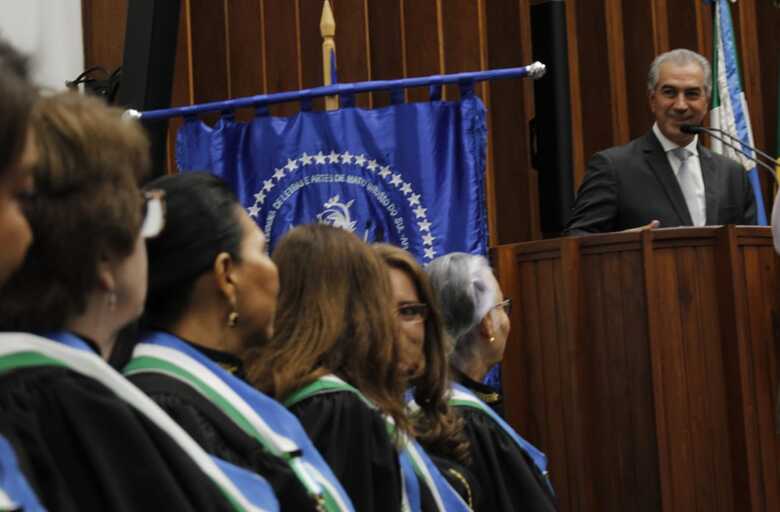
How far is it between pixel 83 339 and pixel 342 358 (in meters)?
1.00

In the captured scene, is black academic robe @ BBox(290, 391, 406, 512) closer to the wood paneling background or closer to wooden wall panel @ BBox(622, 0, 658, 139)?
the wood paneling background

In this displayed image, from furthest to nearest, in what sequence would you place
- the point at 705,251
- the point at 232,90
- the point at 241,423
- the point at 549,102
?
the point at 232,90 → the point at 549,102 → the point at 705,251 → the point at 241,423

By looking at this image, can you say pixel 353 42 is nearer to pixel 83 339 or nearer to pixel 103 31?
pixel 103 31


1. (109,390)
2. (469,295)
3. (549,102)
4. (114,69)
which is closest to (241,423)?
(109,390)

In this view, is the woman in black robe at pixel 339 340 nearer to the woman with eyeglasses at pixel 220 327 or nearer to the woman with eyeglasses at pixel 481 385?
the woman with eyeglasses at pixel 220 327

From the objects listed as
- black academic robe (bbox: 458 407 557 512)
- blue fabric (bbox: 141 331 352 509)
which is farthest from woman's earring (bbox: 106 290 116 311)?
black academic robe (bbox: 458 407 557 512)

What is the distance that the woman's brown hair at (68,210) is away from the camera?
144 centimetres

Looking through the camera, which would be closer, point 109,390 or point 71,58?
point 109,390

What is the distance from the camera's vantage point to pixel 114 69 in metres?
5.86

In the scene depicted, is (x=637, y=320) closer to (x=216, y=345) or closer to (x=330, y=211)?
(x=330, y=211)

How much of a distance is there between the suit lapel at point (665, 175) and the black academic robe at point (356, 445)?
2531mm

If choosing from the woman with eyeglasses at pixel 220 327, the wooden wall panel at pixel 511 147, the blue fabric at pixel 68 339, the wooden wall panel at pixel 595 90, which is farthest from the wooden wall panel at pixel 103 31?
the blue fabric at pixel 68 339

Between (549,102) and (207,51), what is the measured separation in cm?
174

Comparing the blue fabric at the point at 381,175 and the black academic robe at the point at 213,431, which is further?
the blue fabric at the point at 381,175
